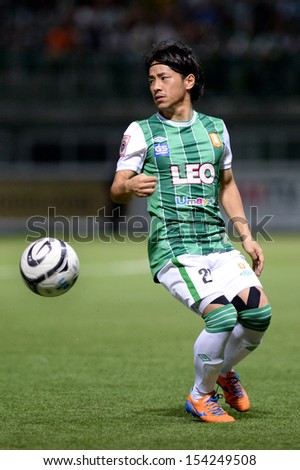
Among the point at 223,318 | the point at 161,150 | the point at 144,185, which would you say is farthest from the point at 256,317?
the point at 161,150

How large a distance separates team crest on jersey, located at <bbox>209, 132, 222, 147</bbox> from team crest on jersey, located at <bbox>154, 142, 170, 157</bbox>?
0.99 feet

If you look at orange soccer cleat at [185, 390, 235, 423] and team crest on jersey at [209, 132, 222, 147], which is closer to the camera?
orange soccer cleat at [185, 390, 235, 423]

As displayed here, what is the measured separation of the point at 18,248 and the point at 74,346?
11.9 meters

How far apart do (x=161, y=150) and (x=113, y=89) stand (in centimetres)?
2200

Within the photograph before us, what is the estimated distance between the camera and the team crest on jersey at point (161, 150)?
6.30 m

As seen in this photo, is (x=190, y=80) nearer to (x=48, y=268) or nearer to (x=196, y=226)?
(x=196, y=226)

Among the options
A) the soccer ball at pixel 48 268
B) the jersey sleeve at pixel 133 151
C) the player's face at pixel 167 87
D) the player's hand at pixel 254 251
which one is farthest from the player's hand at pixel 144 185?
the soccer ball at pixel 48 268

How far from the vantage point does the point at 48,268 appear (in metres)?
6.61

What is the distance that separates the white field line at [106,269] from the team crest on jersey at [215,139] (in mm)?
9719

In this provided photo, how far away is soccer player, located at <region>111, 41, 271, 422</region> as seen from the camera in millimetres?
6031

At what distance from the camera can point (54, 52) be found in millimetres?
27812

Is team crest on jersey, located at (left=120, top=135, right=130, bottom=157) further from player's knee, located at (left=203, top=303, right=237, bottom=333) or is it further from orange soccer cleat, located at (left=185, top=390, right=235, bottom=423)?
orange soccer cleat, located at (left=185, top=390, right=235, bottom=423)

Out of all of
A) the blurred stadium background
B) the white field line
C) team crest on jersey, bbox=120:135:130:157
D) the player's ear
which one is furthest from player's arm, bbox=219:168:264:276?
the blurred stadium background

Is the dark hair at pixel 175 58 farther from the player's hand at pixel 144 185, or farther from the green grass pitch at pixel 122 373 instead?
the green grass pitch at pixel 122 373
